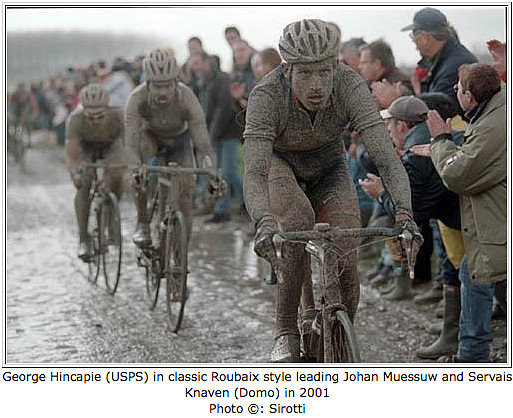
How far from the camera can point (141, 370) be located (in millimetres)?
5246

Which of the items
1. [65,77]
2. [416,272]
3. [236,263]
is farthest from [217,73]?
[65,77]

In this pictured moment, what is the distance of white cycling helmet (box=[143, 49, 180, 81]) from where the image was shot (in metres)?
7.90

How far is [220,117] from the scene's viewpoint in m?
12.4

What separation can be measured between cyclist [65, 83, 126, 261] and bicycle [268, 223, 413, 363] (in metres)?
4.68

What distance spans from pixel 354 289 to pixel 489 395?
0.83 m

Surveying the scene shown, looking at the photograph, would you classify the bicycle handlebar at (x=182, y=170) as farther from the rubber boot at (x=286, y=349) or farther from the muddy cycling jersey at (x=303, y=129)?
the rubber boot at (x=286, y=349)

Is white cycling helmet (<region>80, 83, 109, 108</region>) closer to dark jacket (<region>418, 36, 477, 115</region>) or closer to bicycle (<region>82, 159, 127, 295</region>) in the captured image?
bicycle (<region>82, 159, 127, 295</region>)

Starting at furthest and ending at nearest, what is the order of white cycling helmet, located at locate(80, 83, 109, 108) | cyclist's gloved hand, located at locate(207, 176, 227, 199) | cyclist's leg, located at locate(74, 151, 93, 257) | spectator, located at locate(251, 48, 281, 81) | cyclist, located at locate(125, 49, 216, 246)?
cyclist's leg, located at locate(74, 151, 93, 257)
white cycling helmet, located at locate(80, 83, 109, 108)
spectator, located at locate(251, 48, 281, 81)
cyclist, located at locate(125, 49, 216, 246)
cyclist's gloved hand, located at locate(207, 176, 227, 199)

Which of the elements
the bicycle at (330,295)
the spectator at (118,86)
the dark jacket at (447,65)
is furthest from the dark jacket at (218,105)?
the bicycle at (330,295)

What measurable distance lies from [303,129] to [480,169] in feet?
4.35

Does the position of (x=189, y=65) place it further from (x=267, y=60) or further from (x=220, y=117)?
(x=267, y=60)

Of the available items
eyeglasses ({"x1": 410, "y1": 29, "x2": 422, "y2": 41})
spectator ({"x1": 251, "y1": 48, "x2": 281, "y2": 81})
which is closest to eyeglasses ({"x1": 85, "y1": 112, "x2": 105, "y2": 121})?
spectator ({"x1": 251, "y1": 48, "x2": 281, "y2": 81})

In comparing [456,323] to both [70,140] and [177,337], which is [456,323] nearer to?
[177,337]

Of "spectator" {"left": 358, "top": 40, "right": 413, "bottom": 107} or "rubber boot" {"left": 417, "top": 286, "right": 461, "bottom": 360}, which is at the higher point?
"spectator" {"left": 358, "top": 40, "right": 413, "bottom": 107}
